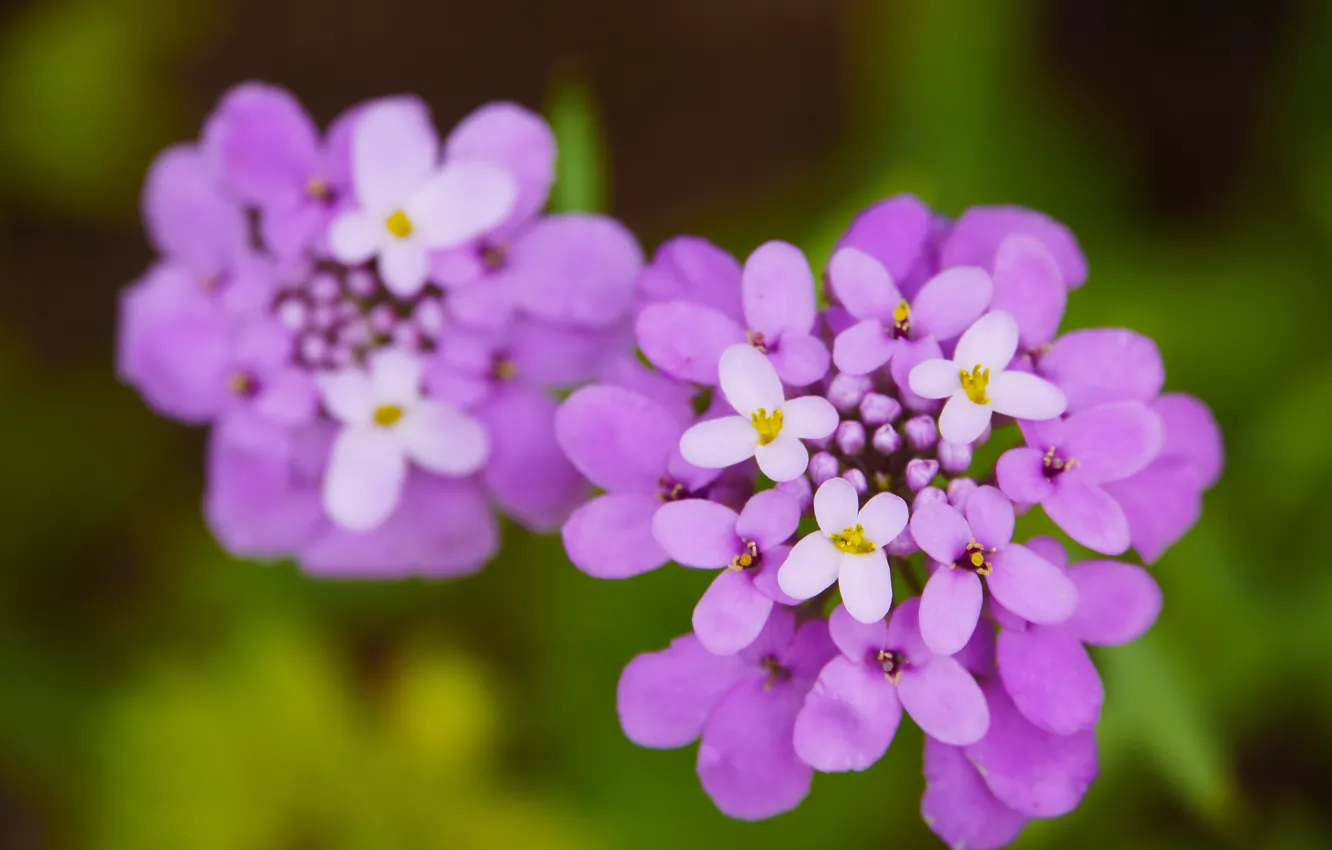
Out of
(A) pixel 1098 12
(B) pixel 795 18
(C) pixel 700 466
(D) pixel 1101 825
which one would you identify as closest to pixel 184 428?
(B) pixel 795 18

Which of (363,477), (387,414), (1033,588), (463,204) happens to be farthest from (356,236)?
(1033,588)

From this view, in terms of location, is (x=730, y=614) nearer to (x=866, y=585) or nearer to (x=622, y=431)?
(x=866, y=585)

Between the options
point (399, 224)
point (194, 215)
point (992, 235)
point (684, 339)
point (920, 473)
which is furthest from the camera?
point (194, 215)

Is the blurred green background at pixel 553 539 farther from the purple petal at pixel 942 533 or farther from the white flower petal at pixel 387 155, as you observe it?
the purple petal at pixel 942 533

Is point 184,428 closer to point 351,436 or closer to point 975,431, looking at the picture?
point 351,436

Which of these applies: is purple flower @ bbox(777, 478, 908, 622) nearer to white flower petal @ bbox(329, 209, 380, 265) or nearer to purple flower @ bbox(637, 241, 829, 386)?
purple flower @ bbox(637, 241, 829, 386)

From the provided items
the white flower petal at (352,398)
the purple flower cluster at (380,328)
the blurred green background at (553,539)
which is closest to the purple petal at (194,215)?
the purple flower cluster at (380,328)

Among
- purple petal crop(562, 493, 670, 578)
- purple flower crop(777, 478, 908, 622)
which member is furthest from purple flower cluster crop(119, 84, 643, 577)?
purple flower crop(777, 478, 908, 622)
